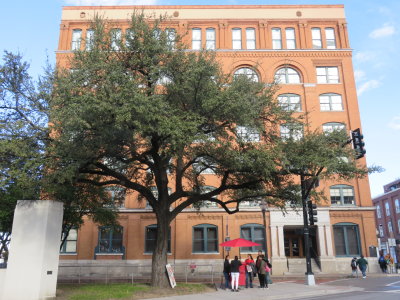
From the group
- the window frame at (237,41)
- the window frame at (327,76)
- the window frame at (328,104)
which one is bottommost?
the window frame at (328,104)

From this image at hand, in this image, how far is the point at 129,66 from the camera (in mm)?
15852

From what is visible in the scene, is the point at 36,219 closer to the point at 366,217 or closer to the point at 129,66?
the point at 129,66

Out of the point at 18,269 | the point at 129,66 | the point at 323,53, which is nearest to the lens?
the point at 18,269

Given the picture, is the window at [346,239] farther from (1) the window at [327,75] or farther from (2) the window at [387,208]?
(2) the window at [387,208]

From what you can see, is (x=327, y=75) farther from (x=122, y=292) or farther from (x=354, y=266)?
(x=122, y=292)

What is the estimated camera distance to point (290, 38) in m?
36.3

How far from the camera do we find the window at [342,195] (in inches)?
1271

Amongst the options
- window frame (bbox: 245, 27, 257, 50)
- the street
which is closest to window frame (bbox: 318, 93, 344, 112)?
window frame (bbox: 245, 27, 257, 50)

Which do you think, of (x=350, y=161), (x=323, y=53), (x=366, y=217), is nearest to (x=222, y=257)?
(x=366, y=217)

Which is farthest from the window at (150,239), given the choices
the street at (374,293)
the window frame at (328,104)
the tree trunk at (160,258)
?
the window frame at (328,104)

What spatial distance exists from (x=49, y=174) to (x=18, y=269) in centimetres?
391

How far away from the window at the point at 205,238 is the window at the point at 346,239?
35.3 ft

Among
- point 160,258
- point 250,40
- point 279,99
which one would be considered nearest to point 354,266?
point 279,99

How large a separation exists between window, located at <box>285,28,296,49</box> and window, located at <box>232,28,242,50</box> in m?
4.86
